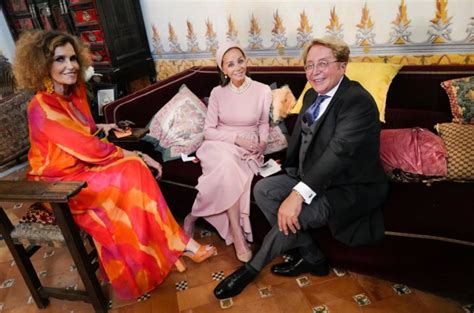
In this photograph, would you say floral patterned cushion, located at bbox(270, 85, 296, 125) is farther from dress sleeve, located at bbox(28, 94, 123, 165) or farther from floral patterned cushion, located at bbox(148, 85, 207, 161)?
dress sleeve, located at bbox(28, 94, 123, 165)

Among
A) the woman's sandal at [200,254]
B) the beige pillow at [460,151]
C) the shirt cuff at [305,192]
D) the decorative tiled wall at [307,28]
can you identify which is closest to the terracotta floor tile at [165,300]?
the woman's sandal at [200,254]

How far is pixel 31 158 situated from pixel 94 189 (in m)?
0.39

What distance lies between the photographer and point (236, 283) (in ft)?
5.73

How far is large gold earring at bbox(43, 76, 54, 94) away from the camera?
5.88 ft

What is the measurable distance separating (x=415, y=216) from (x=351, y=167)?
0.36 m

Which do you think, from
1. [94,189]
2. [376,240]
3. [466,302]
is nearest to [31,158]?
[94,189]

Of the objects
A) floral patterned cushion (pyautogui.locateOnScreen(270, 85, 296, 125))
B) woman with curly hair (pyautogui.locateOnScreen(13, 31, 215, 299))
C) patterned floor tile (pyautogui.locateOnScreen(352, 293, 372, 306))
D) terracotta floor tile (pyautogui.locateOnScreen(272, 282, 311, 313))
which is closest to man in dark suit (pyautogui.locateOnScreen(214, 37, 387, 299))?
terracotta floor tile (pyautogui.locateOnScreen(272, 282, 311, 313))

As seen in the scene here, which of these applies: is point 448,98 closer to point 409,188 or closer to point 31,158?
point 409,188

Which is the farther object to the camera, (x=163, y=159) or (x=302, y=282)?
(x=163, y=159)

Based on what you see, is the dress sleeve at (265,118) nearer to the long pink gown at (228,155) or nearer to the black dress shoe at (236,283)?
A: the long pink gown at (228,155)

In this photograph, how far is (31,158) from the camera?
1.80m

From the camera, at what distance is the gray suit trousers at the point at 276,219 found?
157cm

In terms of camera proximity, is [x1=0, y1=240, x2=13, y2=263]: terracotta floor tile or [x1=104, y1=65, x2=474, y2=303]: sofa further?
[x1=0, y1=240, x2=13, y2=263]: terracotta floor tile

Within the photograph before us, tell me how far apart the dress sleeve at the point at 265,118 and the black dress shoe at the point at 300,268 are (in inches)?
31.3
